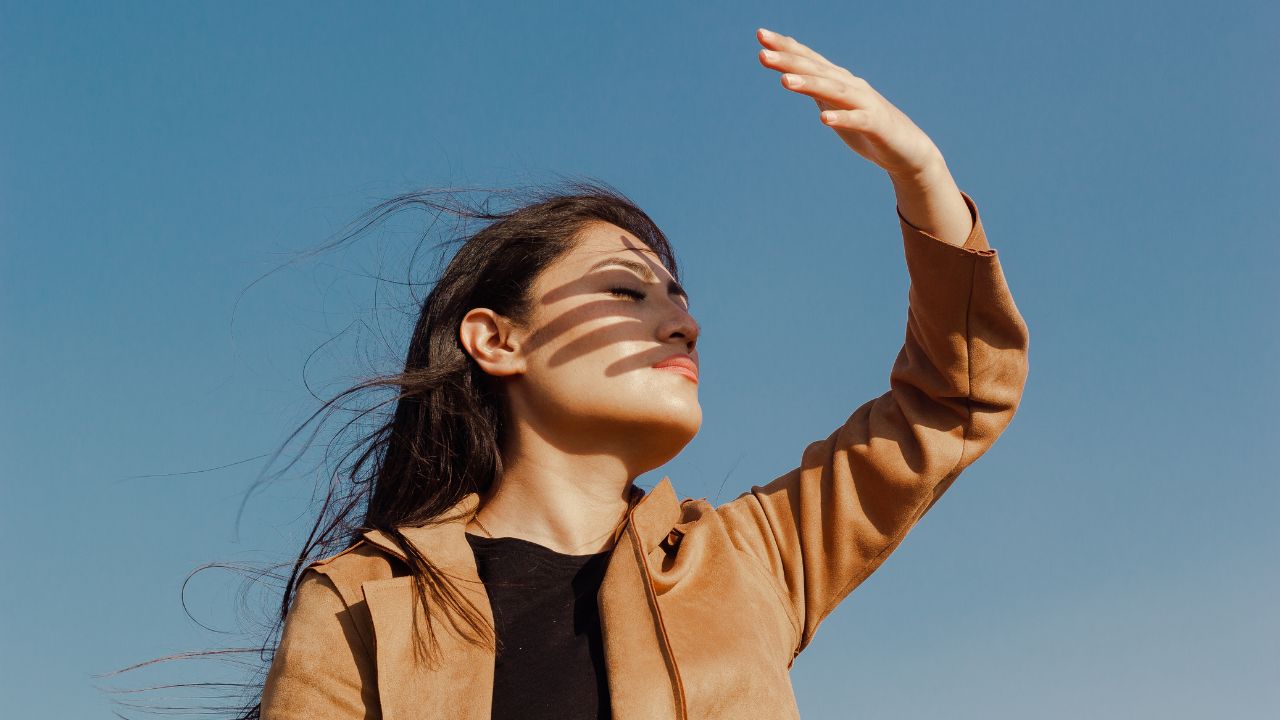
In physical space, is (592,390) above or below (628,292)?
below

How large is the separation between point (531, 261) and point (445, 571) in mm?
1214

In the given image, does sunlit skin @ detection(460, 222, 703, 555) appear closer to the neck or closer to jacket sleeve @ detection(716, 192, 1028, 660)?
the neck

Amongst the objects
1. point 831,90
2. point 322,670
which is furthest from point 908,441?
point 322,670

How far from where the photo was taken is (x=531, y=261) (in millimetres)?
4590

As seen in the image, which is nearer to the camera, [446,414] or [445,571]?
[445,571]

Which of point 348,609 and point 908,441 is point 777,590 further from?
point 348,609

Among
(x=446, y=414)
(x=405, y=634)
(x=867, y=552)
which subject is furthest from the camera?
(x=446, y=414)

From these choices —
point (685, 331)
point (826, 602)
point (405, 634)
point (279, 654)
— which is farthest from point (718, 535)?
point (279, 654)

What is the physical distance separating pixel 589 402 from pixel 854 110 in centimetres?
119

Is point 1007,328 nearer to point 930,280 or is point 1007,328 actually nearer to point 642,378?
point 930,280

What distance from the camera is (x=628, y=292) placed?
14.2ft

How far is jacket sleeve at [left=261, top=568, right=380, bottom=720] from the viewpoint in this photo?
3648mm

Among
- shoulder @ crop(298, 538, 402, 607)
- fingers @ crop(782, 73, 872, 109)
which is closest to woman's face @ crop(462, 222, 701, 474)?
shoulder @ crop(298, 538, 402, 607)

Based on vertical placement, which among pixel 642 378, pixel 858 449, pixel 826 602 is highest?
pixel 642 378
